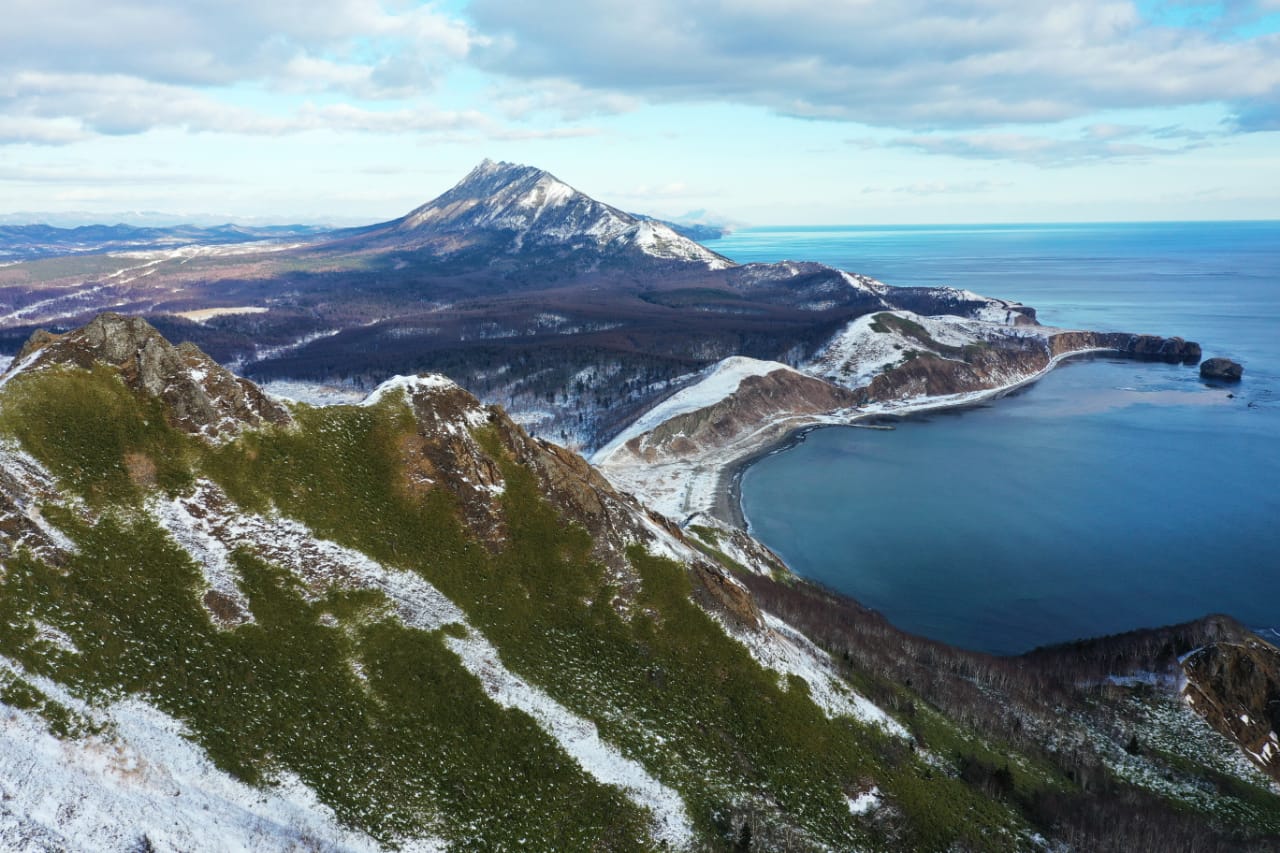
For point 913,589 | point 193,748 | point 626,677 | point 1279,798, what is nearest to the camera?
point 193,748

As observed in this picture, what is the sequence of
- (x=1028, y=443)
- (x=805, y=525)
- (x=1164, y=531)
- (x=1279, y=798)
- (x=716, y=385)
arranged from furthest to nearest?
(x=716, y=385), (x=1028, y=443), (x=805, y=525), (x=1164, y=531), (x=1279, y=798)

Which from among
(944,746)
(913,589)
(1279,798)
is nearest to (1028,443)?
(913,589)

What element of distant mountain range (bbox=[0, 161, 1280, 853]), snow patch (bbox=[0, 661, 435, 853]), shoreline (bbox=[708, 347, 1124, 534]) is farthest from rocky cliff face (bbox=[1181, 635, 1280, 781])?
snow patch (bbox=[0, 661, 435, 853])

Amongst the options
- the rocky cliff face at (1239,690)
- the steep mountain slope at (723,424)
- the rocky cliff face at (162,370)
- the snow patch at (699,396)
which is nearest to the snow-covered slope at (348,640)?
the rocky cliff face at (162,370)

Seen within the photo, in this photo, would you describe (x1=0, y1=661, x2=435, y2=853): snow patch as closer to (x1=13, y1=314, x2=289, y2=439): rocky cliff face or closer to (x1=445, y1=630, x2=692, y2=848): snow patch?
(x1=445, y1=630, x2=692, y2=848): snow patch

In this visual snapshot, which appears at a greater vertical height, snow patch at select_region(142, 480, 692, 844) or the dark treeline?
snow patch at select_region(142, 480, 692, 844)

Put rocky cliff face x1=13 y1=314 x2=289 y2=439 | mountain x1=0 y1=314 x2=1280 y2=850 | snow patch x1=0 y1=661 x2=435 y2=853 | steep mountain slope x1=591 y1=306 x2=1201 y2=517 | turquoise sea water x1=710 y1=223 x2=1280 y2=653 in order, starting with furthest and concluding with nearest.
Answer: steep mountain slope x1=591 y1=306 x2=1201 y2=517 < turquoise sea water x1=710 y1=223 x2=1280 y2=653 < rocky cliff face x1=13 y1=314 x2=289 y2=439 < mountain x1=0 y1=314 x2=1280 y2=850 < snow patch x1=0 y1=661 x2=435 y2=853

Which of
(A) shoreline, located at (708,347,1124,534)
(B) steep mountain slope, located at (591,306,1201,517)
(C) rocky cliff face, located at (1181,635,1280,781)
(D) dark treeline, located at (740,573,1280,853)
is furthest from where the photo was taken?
(B) steep mountain slope, located at (591,306,1201,517)

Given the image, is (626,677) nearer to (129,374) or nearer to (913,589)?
(129,374)
